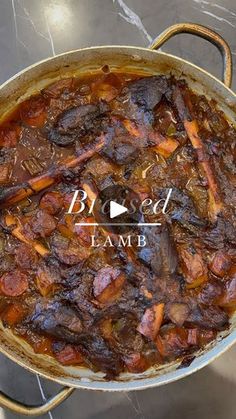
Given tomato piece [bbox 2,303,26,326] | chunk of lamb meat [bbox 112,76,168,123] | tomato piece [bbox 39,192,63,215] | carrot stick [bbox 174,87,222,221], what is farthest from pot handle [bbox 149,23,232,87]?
tomato piece [bbox 2,303,26,326]

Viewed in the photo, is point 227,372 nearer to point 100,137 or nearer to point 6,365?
point 6,365

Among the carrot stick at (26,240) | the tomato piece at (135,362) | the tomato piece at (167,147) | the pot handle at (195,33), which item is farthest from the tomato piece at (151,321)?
the pot handle at (195,33)

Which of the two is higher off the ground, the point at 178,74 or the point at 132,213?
the point at 178,74

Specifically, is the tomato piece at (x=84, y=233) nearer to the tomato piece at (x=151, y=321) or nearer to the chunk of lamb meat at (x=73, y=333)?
the chunk of lamb meat at (x=73, y=333)

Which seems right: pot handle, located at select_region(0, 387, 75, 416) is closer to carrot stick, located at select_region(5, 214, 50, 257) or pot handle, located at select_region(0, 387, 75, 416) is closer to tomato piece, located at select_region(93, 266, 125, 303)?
tomato piece, located at select_region(93, 266, 125, 303)

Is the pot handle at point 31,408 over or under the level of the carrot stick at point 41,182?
under

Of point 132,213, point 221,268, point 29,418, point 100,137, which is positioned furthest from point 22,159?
point 29,418

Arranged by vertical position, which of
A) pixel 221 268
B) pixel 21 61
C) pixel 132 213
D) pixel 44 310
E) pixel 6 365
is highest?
pixel 21 61
